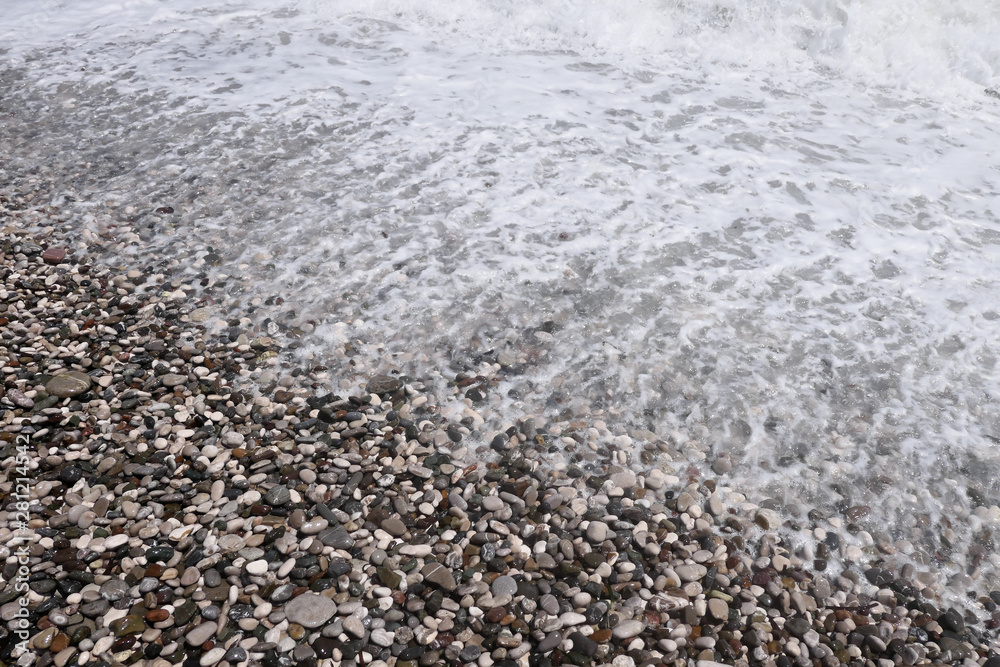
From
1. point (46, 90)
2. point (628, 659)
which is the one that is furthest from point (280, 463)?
point (46, 90)

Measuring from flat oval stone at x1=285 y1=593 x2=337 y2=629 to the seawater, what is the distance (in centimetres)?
162

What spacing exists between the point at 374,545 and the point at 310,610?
47cm

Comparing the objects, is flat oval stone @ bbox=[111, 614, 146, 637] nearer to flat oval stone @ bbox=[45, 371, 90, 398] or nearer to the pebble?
flat oval stone @ bbox=[45, 371, 90, 398]

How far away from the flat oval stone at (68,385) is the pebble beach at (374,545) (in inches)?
0.7

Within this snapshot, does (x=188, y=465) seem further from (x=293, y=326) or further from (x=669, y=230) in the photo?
(x=669, y=230)

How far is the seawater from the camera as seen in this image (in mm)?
4363

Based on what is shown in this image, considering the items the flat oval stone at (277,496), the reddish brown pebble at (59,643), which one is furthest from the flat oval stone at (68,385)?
the reddish brown pebble at (59,643)

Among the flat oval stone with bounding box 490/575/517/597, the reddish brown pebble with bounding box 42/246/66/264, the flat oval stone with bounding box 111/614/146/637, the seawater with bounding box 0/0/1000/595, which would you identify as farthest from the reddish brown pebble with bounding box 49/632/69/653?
the reddish brown pebble with bounding box 42/246/66/264

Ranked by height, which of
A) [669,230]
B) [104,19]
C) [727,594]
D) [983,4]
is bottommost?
[727,594]

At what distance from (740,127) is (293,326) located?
5.97 metres

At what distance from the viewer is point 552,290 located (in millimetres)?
5348

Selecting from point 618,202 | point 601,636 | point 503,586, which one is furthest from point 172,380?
point 618,202

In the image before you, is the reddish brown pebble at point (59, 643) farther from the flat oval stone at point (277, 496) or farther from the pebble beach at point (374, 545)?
the flat oval stone at point (277, 496)

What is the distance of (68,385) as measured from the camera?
4191mm
